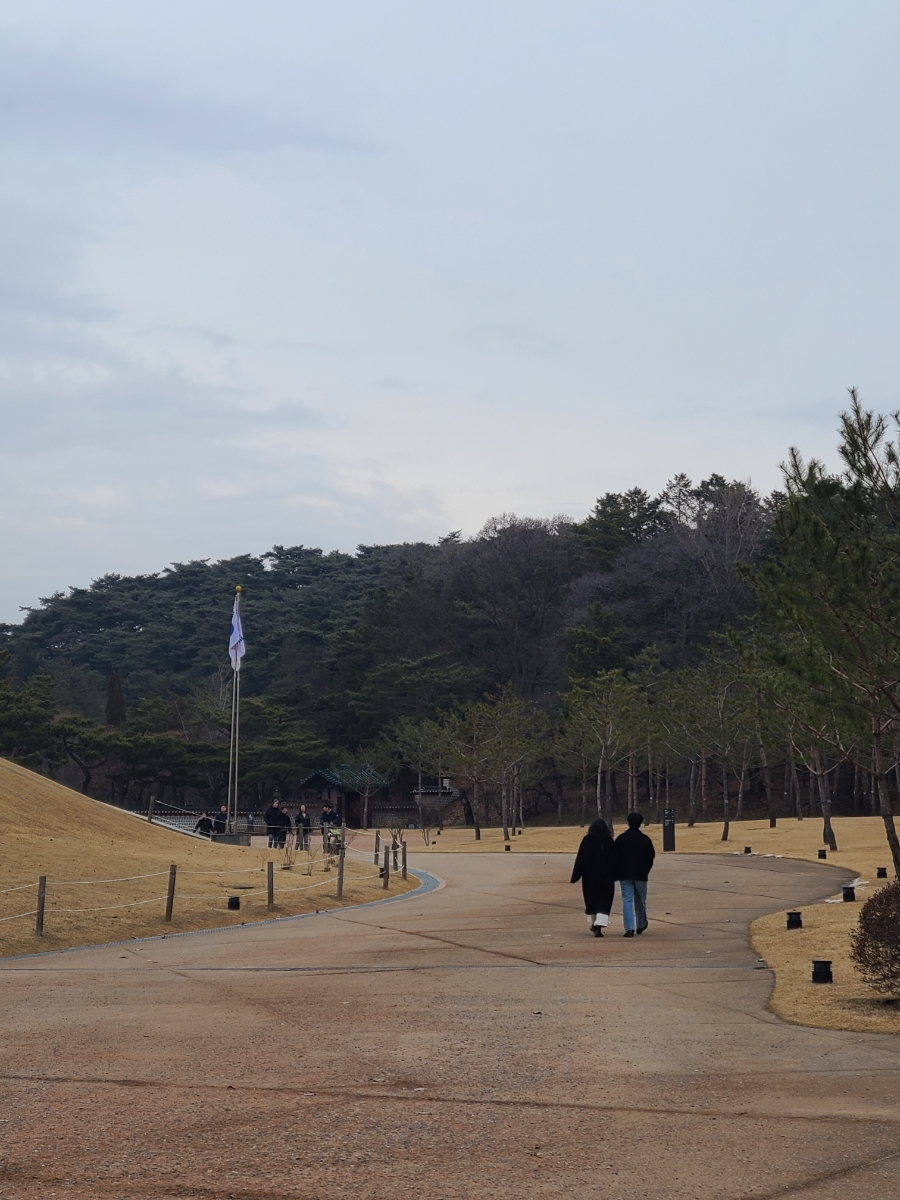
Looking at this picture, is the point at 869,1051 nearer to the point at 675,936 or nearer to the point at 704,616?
the point at 675,936

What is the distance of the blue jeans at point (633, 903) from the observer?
52.7 ft

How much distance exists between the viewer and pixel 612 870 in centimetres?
1616

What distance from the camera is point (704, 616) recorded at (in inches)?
2968

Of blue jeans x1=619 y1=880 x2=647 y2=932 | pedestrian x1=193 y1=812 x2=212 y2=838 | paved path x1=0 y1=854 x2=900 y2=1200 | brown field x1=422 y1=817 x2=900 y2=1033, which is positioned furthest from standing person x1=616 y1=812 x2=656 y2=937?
pedestrian x1=193 y1=812 x2=212 y2=838

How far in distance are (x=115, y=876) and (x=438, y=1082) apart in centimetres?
1892

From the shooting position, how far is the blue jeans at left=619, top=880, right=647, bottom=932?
52.7 feet

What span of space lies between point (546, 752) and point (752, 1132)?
192ft

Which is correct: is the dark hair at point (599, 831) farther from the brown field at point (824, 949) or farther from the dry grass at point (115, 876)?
the dry grass at point (115, 876)

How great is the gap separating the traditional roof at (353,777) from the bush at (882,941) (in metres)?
63.4

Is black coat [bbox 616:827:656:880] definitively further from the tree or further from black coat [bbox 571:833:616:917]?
the tree

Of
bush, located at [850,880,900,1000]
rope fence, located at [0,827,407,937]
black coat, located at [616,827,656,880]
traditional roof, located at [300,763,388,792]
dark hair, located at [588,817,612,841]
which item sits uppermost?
traditional roof, located at [300,763,388,792]

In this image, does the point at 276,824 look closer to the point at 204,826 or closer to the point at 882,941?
the point at 204,826

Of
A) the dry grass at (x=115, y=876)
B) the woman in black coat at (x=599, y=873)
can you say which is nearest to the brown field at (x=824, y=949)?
the woman in black coat at (x=599, y=873)

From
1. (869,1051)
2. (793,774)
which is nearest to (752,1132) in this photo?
(869,1051)
